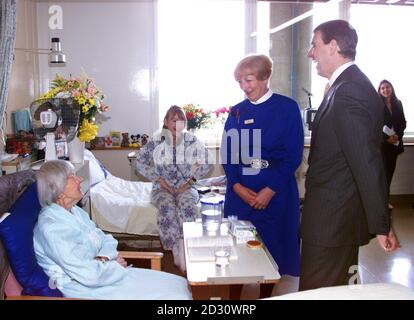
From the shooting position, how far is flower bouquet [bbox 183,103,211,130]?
5270 millimetres

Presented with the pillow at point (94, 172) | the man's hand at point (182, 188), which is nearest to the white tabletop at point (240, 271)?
the man's hand at point (182, 188)

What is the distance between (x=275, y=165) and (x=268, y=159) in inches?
2.0

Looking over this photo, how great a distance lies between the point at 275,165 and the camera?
247 cm

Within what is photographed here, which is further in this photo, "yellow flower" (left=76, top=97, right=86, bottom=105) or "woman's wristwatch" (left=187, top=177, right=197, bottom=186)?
"woman's wristwatch" (left=187, top=177, right=197, bottom=186)

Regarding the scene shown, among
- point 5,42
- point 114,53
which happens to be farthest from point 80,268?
point 114,53

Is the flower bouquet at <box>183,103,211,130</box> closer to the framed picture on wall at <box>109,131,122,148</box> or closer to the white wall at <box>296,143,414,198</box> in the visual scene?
the framed picture on wall at <box>109,131,122,148</box>

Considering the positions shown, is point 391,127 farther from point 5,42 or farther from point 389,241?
point 5,42

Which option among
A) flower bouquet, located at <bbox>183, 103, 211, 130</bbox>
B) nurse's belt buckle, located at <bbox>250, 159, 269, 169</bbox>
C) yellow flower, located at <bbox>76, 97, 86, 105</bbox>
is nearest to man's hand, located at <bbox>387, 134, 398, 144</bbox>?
flower bouquet, located at <bbox>183, 103, 211, 130</bbox>

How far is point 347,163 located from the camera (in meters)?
1.62

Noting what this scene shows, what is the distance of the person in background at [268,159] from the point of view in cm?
243

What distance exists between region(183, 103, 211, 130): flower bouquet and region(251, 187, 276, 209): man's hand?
2942 millimetres
